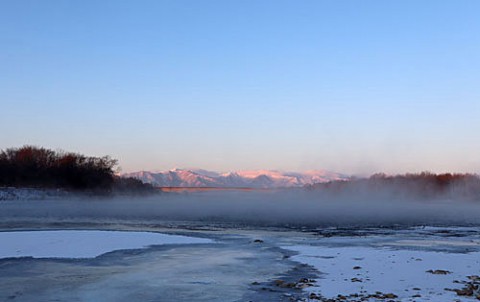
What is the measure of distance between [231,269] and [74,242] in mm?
10470

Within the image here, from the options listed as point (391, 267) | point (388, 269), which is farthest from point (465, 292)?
point (391, 267)

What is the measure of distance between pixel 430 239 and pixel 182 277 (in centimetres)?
1793

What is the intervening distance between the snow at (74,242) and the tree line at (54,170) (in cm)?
9335

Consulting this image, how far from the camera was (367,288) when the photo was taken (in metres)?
13.9

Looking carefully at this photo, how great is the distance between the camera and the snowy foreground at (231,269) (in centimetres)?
1313

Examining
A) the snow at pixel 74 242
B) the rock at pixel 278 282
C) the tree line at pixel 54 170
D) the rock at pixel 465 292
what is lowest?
the rock at pixel 278 282

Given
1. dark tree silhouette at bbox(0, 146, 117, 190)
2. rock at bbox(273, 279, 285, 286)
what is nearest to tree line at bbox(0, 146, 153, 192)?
dark tree silhouette at bbox(0, 146, 117, 190)

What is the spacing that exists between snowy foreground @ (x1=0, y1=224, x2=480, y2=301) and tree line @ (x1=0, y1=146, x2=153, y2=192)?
9640 cm

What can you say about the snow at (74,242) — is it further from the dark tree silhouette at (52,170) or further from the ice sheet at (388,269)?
the dark tree silhouette at (52,170)

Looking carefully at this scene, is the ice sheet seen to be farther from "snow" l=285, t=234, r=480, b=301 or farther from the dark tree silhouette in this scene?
the dark tree silhouette

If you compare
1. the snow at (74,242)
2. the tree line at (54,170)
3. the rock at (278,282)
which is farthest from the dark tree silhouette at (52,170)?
the rock at (278,282)

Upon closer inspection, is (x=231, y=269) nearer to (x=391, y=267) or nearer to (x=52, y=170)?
(x=391, y=267)

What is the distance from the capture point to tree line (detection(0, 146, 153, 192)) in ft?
381

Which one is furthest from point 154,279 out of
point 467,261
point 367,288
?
point 467,261
